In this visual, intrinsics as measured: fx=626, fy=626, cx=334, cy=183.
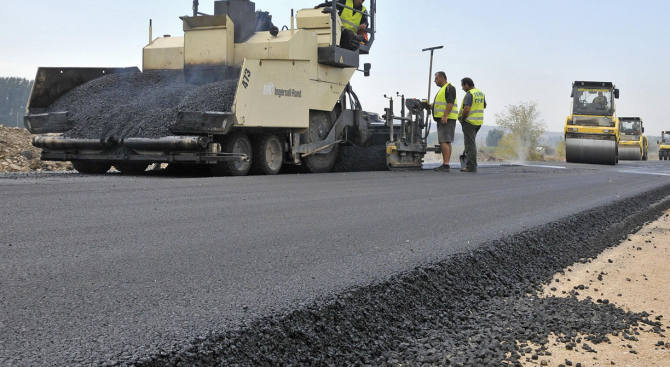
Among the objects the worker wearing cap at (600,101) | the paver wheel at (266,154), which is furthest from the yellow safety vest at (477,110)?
the worker wearing cap at (600,101)

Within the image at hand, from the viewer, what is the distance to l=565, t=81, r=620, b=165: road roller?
20.2 meters

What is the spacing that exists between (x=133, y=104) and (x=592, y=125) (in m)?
16.9

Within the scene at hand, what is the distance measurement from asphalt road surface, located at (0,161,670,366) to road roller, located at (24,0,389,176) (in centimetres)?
177

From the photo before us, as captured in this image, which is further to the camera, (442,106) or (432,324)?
(442,106)

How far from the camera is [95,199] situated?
471 cm

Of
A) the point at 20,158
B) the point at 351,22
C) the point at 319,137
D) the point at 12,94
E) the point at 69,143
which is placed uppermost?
the point at 12,94

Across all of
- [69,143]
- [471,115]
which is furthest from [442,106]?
[69,143]

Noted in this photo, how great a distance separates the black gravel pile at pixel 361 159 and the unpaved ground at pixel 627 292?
6357mm

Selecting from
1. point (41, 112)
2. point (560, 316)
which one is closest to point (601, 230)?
point (560, 316)

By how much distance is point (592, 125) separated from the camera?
20.9 meters

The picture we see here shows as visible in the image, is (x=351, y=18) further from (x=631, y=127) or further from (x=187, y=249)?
(x=631, y=127)

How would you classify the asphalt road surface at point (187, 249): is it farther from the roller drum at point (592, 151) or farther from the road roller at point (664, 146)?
the road roller at point (664, 146)

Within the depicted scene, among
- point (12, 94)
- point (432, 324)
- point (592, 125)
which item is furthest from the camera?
point (12, 94)

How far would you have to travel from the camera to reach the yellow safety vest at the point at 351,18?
35.2 ft
